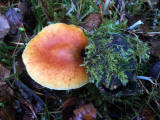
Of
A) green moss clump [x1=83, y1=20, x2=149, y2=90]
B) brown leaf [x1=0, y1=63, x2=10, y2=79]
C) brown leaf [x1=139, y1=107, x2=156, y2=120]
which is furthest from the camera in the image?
brown leaf [x1=0, y1=63, x2=10, y2=79]

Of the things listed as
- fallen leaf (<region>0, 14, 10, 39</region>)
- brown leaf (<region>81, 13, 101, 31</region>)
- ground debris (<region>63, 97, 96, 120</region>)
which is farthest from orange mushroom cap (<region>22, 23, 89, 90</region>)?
fallen leaf (<region>0, 14, 10, 39</region>)

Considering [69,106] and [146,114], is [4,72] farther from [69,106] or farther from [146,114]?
[146,114]

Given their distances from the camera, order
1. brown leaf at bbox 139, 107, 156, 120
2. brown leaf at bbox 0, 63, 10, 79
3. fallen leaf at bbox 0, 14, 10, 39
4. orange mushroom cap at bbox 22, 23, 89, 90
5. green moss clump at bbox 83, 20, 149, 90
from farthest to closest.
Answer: fallen leaf at bbox 0, 14, 10, 39
brown leaf at bbox 0, 63, 10, 79
brown leaf at bbox 139, 107, 156, 120
orange mushroom cap at bbox 22, 23, 89, 90
green moss clump at bbox 83, 20, 149, 90

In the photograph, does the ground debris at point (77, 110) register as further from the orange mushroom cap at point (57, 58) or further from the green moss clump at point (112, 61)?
the green moss clump at point (112, 61)

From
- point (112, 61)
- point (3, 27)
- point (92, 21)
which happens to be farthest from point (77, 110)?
point (3, 27)

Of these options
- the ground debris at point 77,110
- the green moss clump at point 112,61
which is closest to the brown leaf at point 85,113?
the ground debris at point 77,110

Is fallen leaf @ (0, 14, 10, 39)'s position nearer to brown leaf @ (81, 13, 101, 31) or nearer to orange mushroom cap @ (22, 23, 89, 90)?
orange mushroom cap @ (22, 23, 89, 90)
